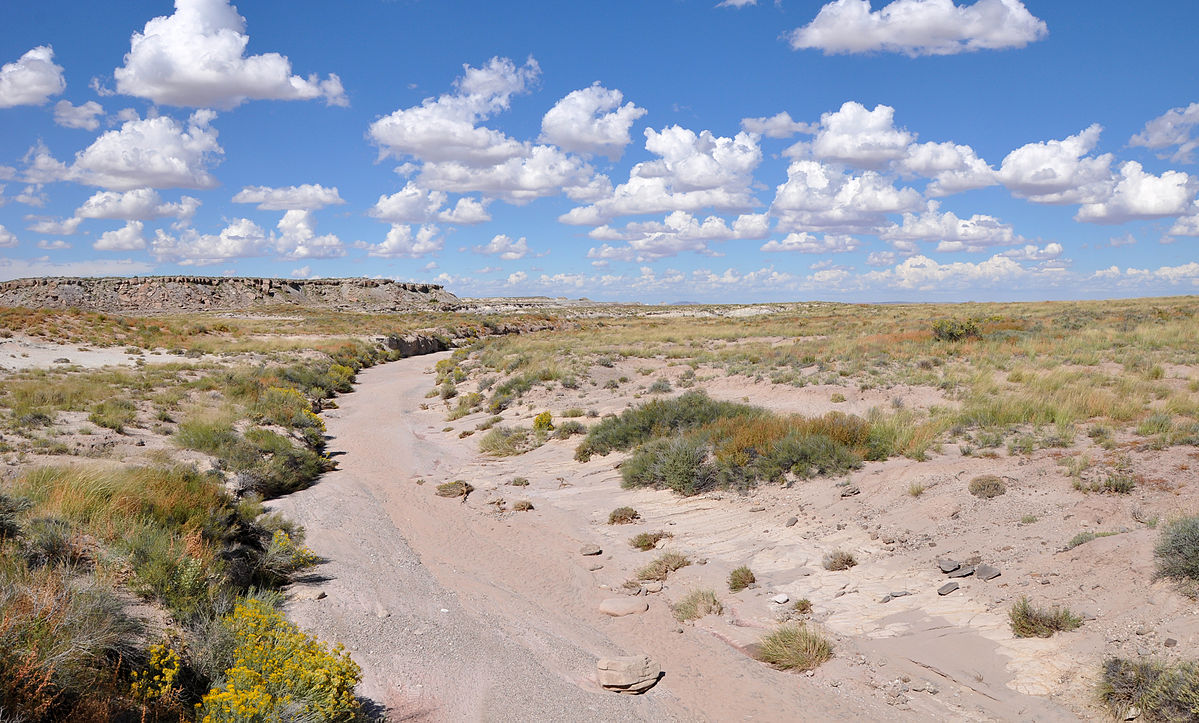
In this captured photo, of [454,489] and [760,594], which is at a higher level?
[760,594]

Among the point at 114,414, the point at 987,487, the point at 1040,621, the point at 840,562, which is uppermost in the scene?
the point at 987,487

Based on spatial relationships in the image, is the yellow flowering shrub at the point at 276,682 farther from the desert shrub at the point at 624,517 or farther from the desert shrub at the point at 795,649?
the desert shrub at the point at 624,517

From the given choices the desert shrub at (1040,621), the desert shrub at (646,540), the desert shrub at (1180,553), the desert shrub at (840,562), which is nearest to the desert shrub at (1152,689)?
the desert shrub at (1040,621)

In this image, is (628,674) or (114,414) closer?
(628,674)

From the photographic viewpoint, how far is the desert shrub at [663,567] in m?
9.30

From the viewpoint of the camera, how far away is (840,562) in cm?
862

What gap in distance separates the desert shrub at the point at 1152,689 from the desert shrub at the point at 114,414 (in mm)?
17674

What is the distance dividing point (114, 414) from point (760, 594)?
1554 centimetres

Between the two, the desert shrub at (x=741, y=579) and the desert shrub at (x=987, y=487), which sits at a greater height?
the desert shrub at (x=987, y=487)

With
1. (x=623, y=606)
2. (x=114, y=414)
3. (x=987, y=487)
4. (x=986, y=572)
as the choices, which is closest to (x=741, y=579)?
(x=623, y=606)

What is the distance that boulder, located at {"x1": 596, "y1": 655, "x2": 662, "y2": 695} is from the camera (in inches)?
259

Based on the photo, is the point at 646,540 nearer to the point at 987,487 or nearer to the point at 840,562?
the point at 840,562

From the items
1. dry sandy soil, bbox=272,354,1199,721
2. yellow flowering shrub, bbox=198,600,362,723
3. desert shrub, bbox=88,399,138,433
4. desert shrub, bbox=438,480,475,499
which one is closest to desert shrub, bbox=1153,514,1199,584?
dry sandy soil, bbox=272,354,1199,721

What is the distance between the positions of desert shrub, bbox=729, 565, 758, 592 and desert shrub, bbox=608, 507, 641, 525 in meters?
2.93
